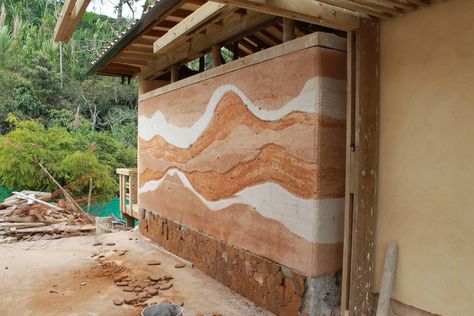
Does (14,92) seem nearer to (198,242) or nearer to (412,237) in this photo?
(198,242)

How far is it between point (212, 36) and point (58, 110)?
1669 cm

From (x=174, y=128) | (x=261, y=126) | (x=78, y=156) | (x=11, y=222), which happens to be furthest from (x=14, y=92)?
(x=261, y=126)

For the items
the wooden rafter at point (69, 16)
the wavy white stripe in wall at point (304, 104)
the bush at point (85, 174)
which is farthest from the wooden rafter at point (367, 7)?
the bush at point (85, 174)

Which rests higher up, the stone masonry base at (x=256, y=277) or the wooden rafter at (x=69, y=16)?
the wooden rafter at (x=69, y=16)

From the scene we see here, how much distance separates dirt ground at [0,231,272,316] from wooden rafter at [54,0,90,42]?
116 inches

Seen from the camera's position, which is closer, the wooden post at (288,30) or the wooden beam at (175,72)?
the wooden post at (288,30)

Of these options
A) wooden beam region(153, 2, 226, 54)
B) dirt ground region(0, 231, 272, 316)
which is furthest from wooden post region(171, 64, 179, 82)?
dirt ground region(0, 231, 272, 316)

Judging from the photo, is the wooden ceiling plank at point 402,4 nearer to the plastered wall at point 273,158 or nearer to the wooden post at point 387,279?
the plastered wall at point 273,158

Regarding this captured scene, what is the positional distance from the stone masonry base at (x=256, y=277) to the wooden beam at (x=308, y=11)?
222 centimetres

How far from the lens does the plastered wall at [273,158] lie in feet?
11.7

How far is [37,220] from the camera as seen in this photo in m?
8.90

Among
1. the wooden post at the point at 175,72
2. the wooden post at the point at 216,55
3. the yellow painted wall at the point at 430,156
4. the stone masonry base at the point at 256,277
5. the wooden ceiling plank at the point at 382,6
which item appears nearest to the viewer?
the yellow painted wall at the point at 430,156

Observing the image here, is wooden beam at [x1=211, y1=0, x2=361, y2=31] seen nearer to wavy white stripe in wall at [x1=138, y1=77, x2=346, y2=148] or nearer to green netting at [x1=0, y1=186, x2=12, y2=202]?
wavy white stripe in wall at [x1=138, y1=77, x2=346, y2=148]

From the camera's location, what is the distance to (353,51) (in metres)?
3.35
